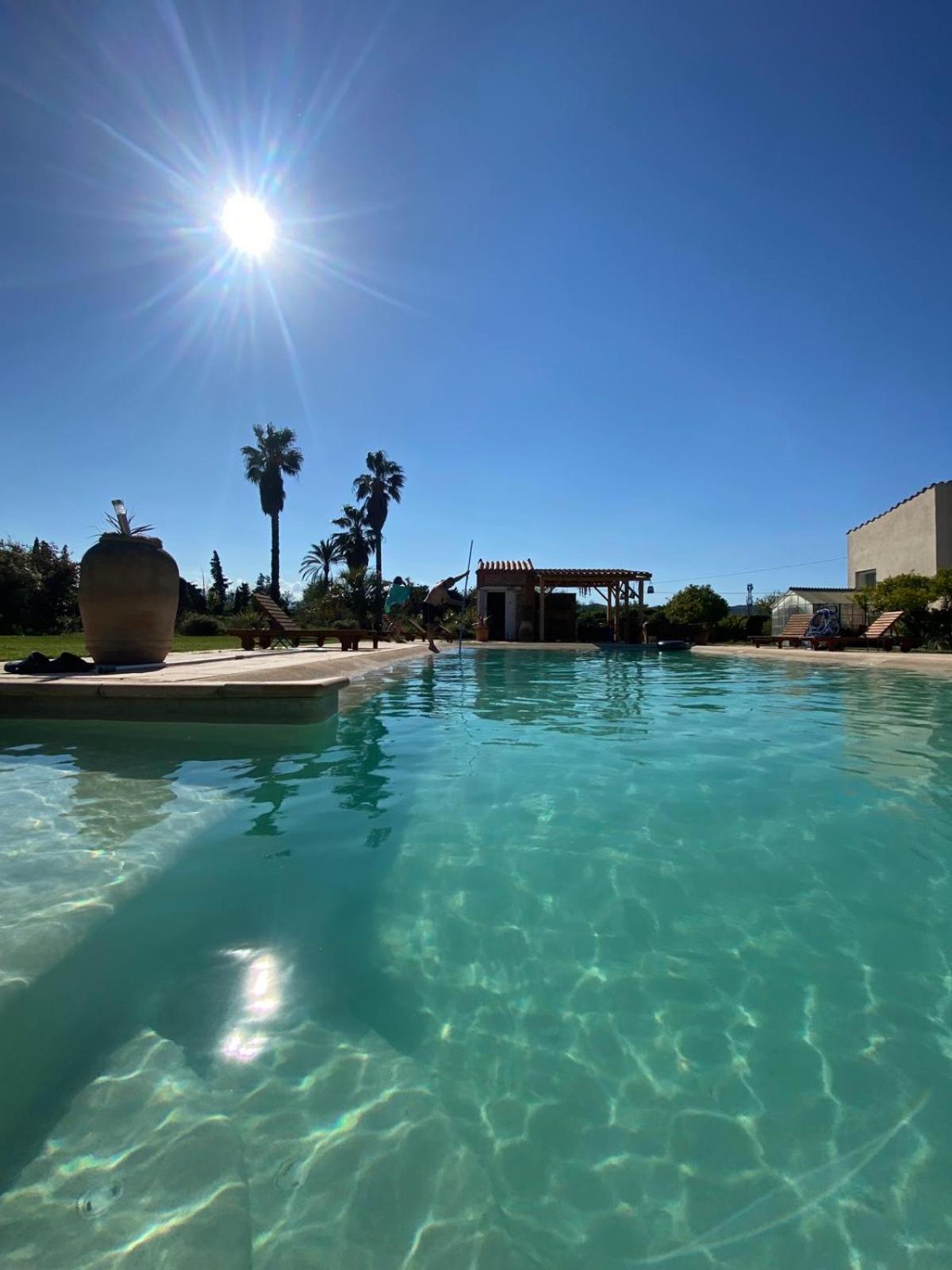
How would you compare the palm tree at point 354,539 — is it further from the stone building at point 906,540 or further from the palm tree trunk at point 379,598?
the stone building at point 906,540

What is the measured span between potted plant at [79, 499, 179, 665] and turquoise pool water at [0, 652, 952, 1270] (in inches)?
168

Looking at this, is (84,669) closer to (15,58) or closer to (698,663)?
(15,58)

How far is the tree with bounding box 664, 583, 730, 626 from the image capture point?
96.5ft

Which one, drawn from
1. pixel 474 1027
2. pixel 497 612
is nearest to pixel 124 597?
pixel 474 1027

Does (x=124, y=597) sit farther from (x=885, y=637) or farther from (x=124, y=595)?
(x=885, y=637)

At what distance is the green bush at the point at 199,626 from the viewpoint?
25969mm

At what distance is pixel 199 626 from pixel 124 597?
19809mm

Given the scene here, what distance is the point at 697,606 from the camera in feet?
96.5

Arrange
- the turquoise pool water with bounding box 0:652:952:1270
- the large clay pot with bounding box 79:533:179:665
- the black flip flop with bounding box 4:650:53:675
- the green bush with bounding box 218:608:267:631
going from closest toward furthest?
the turquoise pool water with bounding box 0:652:952:1270 → the black flip flop with bounding box 4:650:53:675 → the large clay pot with bounding box 79:533:179:665 → the green bush with bounding box 218:608:267:631

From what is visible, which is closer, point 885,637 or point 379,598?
point 885,637

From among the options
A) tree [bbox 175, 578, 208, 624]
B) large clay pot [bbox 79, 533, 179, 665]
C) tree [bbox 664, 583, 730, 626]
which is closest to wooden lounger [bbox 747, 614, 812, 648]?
tree [bbox 664, 583, 730, 626]

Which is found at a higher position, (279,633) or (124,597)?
(124,597)

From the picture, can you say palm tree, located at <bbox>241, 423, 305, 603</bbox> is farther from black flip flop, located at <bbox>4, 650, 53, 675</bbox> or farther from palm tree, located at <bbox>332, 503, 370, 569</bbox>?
black flip flop, located at <bbox>4, 650, 53, 675</bbox>

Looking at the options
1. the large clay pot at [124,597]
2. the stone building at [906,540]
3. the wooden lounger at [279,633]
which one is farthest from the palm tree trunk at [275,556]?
the stone building at [906,540]
